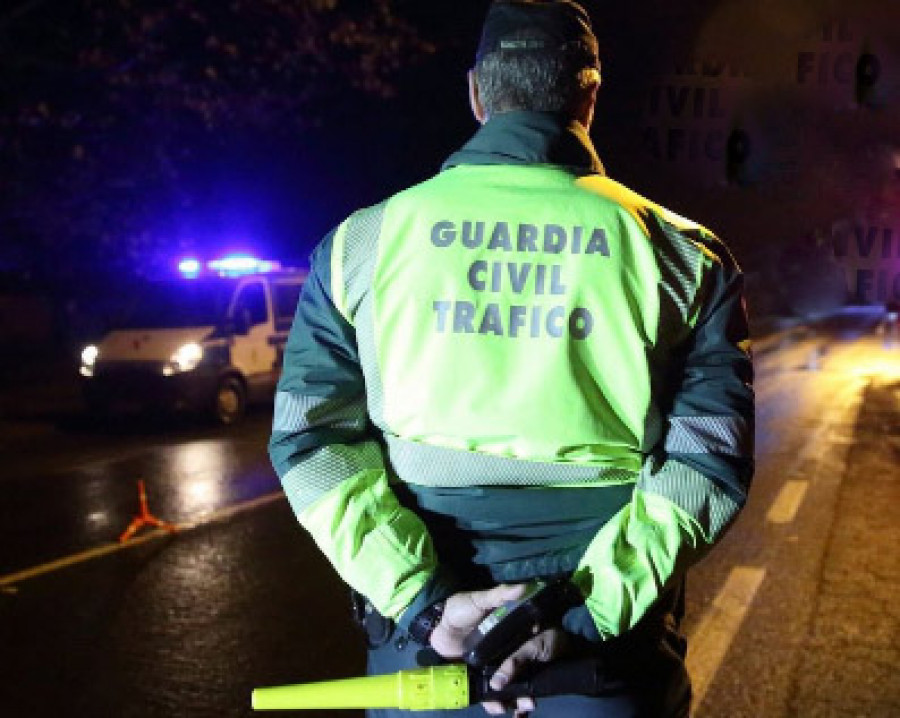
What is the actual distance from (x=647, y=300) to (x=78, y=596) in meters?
4.86

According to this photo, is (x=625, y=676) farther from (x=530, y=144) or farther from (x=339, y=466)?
A: (x=530, y=144)

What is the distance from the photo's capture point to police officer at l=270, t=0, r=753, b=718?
167cm

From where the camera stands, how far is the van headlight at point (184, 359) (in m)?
12.6

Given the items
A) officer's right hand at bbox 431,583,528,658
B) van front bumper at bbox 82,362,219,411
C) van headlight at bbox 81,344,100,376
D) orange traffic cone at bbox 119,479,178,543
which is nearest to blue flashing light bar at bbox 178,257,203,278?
van headlight at bbox 81,344,100,376

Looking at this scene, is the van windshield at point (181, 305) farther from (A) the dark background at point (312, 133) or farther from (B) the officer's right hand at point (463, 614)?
(B) the officer's right hand at point (463, 614)

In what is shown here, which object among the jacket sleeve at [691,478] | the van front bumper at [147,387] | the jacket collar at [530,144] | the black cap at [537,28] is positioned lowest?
the van front bumper at [147,387]

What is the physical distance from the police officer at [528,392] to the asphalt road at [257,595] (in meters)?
2.59

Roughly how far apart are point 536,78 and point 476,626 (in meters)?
0.94

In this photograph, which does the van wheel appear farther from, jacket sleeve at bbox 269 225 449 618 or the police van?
jacket sleeve at bbox 269 225 449 618

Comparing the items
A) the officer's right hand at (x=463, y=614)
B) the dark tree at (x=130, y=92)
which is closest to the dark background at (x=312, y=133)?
the dark tree at (x=130, y=92)

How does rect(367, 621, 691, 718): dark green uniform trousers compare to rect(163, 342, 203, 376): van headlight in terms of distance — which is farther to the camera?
rect(163, 342, 203, 376): van headlight

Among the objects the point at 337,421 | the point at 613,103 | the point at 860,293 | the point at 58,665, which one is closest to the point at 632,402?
the point at 337,421

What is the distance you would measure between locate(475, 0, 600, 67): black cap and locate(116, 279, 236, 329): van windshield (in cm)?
1180

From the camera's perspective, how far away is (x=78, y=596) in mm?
5652
